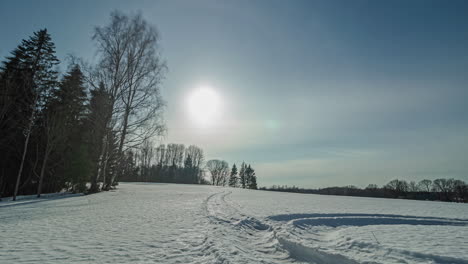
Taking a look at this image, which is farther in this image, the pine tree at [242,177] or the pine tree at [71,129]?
the pine tree at [242,177]

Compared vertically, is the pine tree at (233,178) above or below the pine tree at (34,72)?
below

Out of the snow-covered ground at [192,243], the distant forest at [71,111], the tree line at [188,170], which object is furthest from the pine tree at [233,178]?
the snow-covered ground at [192,243]

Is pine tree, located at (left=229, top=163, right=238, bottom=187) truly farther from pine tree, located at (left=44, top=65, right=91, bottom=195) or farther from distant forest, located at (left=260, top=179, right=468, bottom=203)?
pine tree, located at (left=44, top=65, right=91, bottom=195)

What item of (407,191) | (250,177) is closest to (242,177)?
(250,177)

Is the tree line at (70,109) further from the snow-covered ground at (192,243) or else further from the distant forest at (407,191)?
the distant forest at (407,191)

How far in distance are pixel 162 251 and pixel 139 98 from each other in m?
15.1

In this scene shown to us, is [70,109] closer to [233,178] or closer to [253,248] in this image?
[253,248]

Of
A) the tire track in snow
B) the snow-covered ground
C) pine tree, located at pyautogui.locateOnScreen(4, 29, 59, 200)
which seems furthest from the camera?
pine tree, located at pyautogui.locateOnScreen(4, 29, 59, 200)

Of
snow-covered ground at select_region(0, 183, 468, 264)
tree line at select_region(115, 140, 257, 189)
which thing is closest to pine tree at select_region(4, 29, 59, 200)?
snow-covered ground at select_region(0, 183, 468, 264)

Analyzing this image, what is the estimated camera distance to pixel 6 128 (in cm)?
1593

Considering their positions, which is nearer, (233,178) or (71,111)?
(71,111)

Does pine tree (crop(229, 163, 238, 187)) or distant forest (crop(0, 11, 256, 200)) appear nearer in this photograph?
distant forest (crop(0, 11, 256, 200))

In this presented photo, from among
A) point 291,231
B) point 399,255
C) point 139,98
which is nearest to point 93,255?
point 291,231

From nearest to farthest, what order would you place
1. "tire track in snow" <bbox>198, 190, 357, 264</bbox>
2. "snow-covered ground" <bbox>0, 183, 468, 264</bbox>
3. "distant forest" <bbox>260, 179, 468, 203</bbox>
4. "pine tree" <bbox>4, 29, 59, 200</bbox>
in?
"snow-covered ground" <bbox>0, 183, 468, 264</bbox>, "tire track in snow" <bbox>198, 190, 357, 264</bbox>, "pine tree" <bbox>4, 29, 59, 200</bbox>, "distant forest" <bbox>260, 179, 468, 203</bbox>
